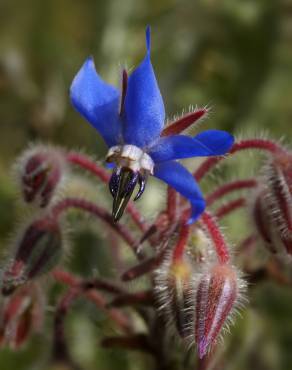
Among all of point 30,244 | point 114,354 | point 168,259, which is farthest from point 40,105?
point 168,259

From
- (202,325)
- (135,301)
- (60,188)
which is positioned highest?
(60,188)

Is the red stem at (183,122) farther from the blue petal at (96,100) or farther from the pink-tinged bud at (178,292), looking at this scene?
the pink-tinged bud at (178,292)

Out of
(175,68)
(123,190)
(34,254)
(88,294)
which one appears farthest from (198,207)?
(175,68)

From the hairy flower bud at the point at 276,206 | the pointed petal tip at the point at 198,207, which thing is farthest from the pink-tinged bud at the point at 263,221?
the pointed petal tip at the point at 198,207

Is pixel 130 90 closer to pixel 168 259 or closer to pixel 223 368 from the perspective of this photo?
pixel 168 259

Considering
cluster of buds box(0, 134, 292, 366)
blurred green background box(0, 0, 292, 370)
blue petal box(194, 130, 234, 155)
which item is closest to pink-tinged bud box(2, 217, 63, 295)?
cluster of buds box(0, 134, 292, 366)

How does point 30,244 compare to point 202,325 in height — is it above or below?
above
